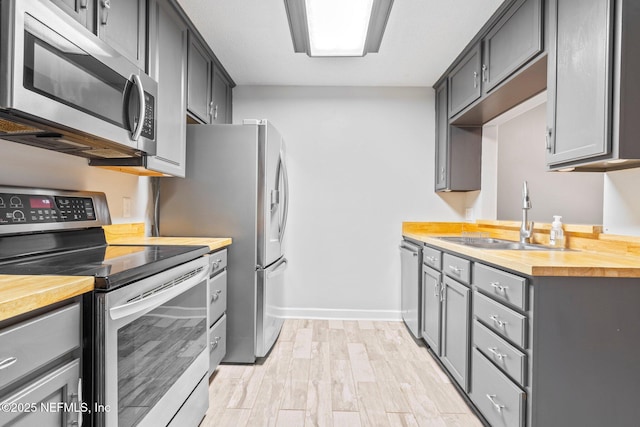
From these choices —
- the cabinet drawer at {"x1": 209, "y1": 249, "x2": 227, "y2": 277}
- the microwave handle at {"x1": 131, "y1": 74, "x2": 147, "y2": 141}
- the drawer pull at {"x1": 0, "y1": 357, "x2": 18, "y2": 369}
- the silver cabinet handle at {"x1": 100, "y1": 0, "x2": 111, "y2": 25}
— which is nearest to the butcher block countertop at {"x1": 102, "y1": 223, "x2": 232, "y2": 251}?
the cabinet drawer at {"x1": 209, "y1": 249, "x2": 227, "y2": 277}

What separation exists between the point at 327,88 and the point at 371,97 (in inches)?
17.0

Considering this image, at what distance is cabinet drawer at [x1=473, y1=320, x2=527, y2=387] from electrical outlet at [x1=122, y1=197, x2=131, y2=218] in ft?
6.74

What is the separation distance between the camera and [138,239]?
220 centimetres

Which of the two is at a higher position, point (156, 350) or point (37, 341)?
point (37, 341)

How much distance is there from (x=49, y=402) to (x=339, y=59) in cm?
273

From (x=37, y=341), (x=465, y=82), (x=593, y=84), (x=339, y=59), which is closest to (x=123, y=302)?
(x=37, y=341)

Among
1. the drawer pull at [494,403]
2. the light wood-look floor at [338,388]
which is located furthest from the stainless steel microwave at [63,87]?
the drawer pull at [494,403]

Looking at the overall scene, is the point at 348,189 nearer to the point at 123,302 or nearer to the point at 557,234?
the point at 557,234

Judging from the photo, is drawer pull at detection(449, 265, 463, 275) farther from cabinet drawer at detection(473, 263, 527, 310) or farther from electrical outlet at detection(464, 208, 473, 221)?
electrical outlet at detection(464, 208, 473, 221)

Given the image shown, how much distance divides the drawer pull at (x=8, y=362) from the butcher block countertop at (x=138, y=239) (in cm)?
127

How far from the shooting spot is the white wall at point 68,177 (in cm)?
143

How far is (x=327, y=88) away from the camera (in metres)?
3.52

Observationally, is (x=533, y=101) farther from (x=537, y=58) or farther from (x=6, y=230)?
(x=6, y=230)

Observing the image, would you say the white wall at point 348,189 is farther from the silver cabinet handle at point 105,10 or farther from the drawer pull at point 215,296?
the silver cabinet handle at point 105,10
